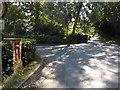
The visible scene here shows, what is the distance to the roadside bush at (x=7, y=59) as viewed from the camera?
178 inches

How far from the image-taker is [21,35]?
64.8ft

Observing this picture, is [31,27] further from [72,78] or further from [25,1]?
[72,78]

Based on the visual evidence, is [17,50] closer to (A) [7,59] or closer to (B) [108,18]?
(A) [7,59]

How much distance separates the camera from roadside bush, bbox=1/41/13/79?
4522 mm

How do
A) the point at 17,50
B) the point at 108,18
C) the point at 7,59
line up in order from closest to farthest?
the point at 7,59
the point at 17,50
the point at 108,18

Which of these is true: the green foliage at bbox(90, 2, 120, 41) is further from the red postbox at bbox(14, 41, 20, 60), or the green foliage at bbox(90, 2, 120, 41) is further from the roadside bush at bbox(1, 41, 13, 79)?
the roadside bush at bbox(1, 41, 13, 79)

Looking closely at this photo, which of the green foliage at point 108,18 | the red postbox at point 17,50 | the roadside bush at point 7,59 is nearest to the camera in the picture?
the roadside bush at point 7,59

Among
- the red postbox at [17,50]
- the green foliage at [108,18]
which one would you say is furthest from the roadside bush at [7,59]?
the green foliage at [108,18]

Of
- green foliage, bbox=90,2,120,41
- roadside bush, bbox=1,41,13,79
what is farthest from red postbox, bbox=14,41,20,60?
green foliage, bbox=90,2,120,41

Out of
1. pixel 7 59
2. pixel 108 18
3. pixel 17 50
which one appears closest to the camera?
pixel 7 59

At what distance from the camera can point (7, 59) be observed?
465 cm

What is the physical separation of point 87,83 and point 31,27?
17.6 m

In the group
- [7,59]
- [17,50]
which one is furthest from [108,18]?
[7,59]

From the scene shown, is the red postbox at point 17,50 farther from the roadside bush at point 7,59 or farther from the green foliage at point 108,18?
the green foliage at point 108,18
